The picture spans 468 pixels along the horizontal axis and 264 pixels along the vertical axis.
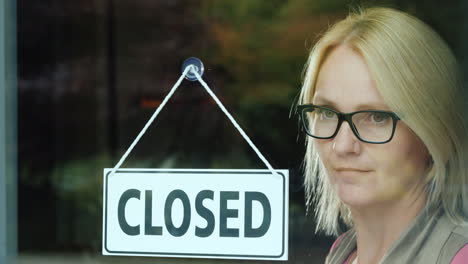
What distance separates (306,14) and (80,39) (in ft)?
2.53

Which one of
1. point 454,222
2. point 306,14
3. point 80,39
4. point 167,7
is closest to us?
point 454,222

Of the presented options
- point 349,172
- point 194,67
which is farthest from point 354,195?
point 194,67

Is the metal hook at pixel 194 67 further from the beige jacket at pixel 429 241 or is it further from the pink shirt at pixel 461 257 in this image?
the pink shirt at pixel 461 257

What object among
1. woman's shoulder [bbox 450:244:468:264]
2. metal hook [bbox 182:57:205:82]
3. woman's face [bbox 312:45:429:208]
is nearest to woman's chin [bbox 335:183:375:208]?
woman's face [bbox 312:45:429:208]

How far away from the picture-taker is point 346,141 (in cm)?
171

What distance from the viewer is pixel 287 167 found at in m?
1.85

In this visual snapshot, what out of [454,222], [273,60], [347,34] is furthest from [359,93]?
[454,222]

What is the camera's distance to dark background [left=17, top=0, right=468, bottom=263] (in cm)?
185

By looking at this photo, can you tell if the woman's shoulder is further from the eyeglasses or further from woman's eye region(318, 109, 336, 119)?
woman's eye region(318, 109, 336, 119)

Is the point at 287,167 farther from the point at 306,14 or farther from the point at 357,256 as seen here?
the point at 306,14

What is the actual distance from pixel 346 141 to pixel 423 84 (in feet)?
0.81

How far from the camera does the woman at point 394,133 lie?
65.2 inches

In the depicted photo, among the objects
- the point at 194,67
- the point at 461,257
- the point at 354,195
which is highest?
the point at 194,67

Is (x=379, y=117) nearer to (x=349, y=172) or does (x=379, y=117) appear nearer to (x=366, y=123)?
(x=366, y=123)
